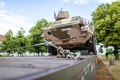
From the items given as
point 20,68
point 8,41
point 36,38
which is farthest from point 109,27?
point 20,68

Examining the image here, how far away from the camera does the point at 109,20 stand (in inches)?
1535

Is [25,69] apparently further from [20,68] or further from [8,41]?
[8,41]

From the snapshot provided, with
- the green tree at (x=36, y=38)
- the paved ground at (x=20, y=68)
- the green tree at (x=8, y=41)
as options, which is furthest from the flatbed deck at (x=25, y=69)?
the green tree at (x=36, y=38)

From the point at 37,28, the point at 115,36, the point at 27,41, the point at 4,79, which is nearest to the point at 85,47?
the point at 4,79

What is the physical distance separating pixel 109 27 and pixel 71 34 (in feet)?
95.1

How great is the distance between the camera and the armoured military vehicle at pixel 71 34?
11125 millimetres

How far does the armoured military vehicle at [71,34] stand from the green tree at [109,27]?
86.2ft

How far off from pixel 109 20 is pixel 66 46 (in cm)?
2846

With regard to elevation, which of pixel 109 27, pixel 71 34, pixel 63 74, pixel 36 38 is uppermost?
pixel 109 27

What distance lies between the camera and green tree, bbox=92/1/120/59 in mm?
37969

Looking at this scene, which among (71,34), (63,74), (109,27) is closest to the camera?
(63,74)

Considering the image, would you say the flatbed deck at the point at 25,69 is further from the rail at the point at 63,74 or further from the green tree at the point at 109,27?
the green tree at the point at 109,27

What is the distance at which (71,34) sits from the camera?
1144 centimetres

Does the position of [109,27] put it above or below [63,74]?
above
